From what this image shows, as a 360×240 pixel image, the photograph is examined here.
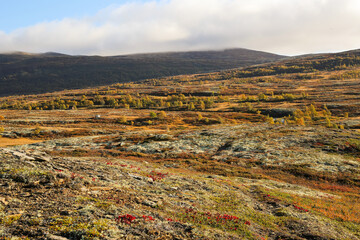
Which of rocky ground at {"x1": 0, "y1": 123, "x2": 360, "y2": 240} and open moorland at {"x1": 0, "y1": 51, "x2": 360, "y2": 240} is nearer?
rocky ground at {"x1": 0, "y1": 123, "x2": 360, "y2": 240}

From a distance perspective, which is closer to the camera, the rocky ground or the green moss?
the green moss

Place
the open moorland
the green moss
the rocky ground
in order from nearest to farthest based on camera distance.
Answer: the green moss < the rocky ground < the open moorland

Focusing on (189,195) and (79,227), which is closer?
(79,227)

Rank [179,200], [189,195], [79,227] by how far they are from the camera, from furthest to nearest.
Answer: [189,195] < [179,200] < [79,227]

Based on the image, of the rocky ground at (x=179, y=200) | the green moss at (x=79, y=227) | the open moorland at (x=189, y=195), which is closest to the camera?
the green moss at (x=79, y=227)

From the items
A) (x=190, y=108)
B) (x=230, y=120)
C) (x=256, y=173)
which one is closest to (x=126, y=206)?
(x=256, y=173)

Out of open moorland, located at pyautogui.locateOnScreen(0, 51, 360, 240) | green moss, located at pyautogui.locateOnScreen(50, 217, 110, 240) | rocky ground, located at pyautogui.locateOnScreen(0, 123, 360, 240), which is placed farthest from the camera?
open moorland, located at pyautogui.locateOnScreen(0, 51, 360, 240)

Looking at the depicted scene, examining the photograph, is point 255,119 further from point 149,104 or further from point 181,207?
point 181,207

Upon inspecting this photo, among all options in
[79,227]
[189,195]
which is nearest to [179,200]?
[189,195]

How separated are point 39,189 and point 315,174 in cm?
4027

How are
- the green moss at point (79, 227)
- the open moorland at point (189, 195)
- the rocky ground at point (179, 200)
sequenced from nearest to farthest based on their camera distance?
the green moss at point (79, 227), the rocky ground at point (179, 200), the open moorland at point (189, 195)

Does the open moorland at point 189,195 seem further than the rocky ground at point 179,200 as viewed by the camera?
Yes

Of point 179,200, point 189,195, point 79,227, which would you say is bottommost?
point 189,195

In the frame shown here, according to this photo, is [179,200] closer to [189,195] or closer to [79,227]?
[189,195]
